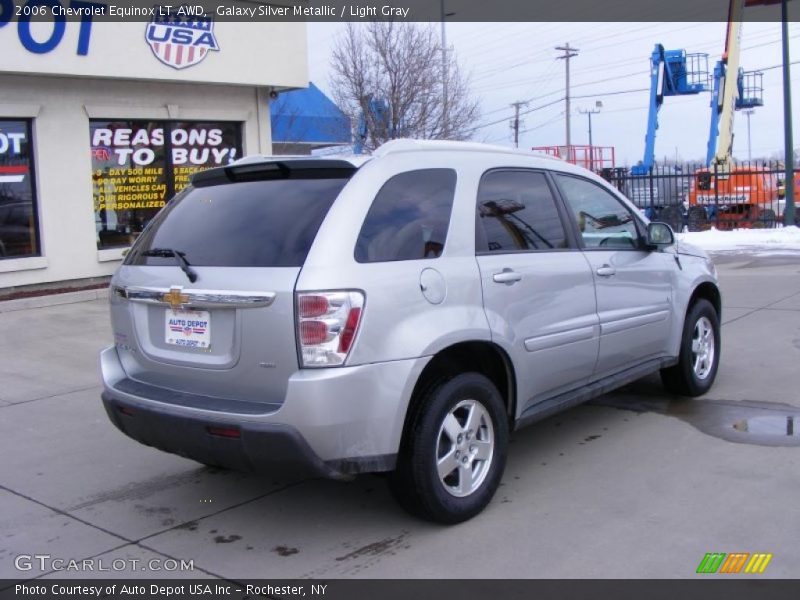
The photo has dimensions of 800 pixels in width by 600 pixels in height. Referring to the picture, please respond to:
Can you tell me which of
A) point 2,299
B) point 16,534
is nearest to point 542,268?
point 16,534

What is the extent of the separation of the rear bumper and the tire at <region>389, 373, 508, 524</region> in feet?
0.62

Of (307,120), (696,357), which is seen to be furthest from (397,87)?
(696,357)

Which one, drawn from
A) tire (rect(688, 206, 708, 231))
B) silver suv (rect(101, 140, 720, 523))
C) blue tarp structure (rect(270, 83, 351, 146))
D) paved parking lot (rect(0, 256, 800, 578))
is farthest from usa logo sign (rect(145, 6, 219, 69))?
tire (rect(688, 206, 708, 231))

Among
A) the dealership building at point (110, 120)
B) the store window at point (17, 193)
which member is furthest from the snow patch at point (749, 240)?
the store window at point (17, 193)

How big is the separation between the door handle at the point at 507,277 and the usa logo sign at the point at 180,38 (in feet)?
32.9

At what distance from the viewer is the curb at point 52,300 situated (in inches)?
444

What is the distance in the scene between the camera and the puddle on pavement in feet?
18.2

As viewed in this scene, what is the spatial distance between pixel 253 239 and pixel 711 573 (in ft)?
8.50

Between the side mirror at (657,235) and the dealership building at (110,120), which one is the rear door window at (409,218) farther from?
the dealership building at (110,120)

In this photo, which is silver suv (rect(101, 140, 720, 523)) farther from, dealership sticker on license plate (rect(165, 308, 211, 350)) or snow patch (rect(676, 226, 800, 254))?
snow patch (rect(676, 226, 800, 254))

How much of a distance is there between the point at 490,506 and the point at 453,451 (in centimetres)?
53

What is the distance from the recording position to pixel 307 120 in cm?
2278

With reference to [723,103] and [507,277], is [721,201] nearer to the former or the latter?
[723,103]

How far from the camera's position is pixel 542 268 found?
484 cm
